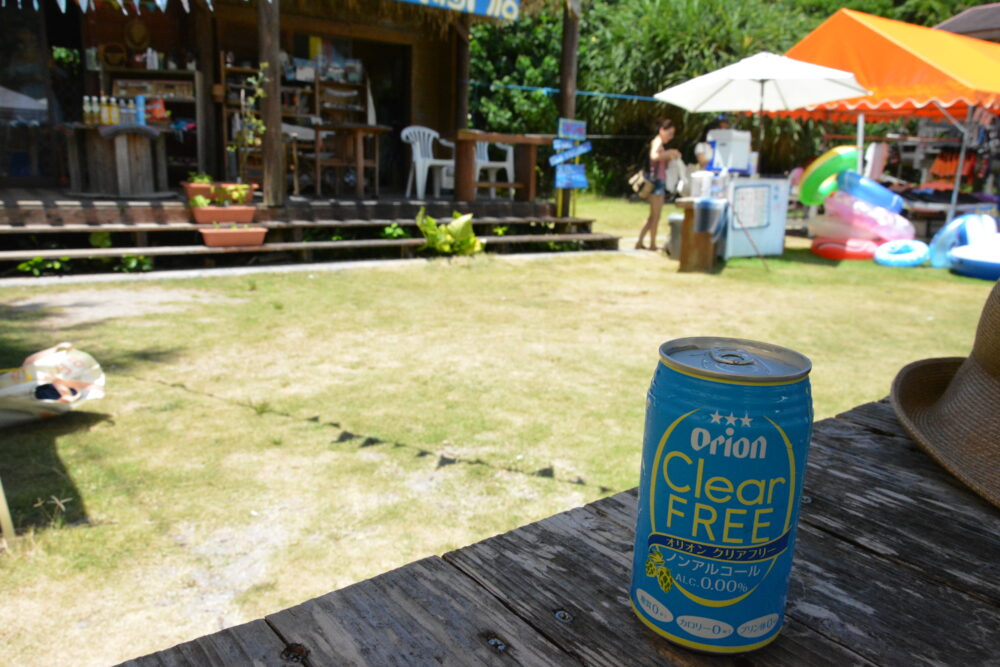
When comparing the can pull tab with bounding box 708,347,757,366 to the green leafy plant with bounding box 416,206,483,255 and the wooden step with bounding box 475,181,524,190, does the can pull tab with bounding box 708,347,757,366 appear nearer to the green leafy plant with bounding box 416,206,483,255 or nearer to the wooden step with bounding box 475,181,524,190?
the green leafy plant with bounding box 416,206,483,255

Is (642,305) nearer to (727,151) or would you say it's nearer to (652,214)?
(652,214)

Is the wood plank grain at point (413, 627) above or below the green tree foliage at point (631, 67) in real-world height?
below

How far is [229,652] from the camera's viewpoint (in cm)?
90

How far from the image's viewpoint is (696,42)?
16125 mm

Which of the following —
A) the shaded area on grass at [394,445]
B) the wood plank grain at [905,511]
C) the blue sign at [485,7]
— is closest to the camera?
the wood plank grain at [905,511]

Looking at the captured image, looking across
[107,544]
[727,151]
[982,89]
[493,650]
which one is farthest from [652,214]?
[493,650]

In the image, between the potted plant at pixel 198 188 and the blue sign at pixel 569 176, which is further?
the blue sign at pixel 569 176

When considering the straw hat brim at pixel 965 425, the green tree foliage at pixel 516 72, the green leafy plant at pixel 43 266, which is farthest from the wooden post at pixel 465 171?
the straw hat brim at pixel 965 425

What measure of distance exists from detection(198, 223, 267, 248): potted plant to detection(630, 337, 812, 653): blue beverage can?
24.8ft

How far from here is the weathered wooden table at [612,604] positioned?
0.92 m

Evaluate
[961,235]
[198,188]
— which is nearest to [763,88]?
[961,235]

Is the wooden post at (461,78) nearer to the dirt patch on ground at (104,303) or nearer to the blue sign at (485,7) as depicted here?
the blue sign at (485,7)

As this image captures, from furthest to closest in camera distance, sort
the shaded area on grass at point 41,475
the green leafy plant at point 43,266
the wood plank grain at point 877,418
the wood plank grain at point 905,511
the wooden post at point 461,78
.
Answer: the wooden post at point 461,78, the green leafy plant at point 43,266, the shaded area on grass at point 41,475, the wood plank grain at point 877,418, the wood plank grain at point 905,511

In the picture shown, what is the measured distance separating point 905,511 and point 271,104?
7.95 m
